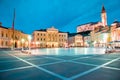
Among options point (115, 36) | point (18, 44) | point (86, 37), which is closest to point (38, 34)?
point (18, 44)

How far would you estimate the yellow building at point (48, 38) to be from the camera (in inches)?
3494

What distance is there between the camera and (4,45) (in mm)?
59656

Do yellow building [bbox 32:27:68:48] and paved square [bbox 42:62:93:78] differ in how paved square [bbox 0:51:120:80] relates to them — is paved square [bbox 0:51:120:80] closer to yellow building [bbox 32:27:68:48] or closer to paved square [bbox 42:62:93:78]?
paved square [bbox 42:62:93:78]

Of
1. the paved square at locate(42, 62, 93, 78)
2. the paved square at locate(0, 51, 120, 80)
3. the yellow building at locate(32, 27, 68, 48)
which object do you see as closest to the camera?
the paved square at locate(0, 51, 120, 80)

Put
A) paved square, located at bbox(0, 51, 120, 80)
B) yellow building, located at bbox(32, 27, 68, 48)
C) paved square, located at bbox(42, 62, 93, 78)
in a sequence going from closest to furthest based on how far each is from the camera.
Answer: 1. paved square, located at bbox(0, 51, 120, 80)
2. paved square, located at bbox(42, 62, 93, 78)
3. yellow building, located at bbox(32, 27, 68, 48)

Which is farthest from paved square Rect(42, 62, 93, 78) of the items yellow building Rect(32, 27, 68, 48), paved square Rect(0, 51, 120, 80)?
yellow building Rect(32, 27, 68, 48)

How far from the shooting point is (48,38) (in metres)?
91.1

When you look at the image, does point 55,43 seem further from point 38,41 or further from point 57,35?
point 38,41

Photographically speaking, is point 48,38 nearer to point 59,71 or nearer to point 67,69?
point 67,69

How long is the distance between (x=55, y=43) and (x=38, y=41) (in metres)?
12.0

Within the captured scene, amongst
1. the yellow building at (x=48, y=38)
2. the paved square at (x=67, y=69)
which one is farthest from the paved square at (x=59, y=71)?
the yellow building at (x=48, y=38)

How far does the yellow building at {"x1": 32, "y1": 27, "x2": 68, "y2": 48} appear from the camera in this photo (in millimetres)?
88750

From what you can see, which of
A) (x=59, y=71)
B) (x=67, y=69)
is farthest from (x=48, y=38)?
(x=59, y=71)

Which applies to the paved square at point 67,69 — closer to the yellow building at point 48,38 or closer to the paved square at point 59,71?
the paved square at point 59,71
